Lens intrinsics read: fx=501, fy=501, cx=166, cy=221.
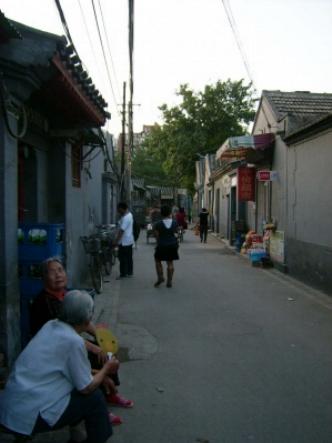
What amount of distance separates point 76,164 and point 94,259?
1.88 meters

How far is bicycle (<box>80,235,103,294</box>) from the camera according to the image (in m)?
9.52

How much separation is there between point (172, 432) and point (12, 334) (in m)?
1.93

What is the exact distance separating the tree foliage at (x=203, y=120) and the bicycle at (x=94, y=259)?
26.9m

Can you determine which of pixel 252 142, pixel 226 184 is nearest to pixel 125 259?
pixel 252 142

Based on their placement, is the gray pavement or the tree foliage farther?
the tree foliage

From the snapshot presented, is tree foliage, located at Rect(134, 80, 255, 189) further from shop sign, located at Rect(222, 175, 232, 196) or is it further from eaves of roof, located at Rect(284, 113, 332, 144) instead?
eaves of roof, located at Rect(284, 113, 332, 144)

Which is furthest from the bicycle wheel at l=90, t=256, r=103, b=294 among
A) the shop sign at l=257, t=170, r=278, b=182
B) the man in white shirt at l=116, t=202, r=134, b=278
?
the shop sign at l=257, t=170, r=278, b=182

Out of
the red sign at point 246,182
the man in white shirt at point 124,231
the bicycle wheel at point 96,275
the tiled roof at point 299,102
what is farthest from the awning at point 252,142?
the bicycle wheel at point 96,275

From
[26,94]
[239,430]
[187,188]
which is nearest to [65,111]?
[26,94]

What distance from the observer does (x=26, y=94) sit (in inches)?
188

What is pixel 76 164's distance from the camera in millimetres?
9336

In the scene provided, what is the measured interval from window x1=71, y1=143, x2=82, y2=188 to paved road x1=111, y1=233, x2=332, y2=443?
228cm

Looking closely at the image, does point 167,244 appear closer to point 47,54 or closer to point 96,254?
point 96,254

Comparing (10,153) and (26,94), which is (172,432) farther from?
(26,94)
